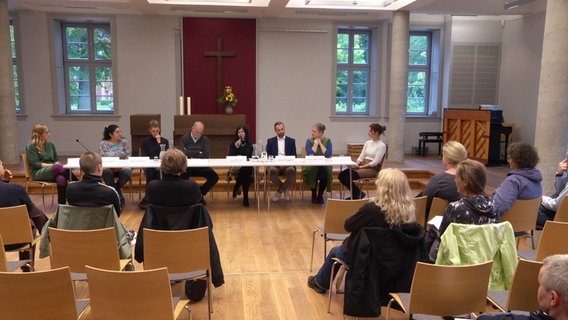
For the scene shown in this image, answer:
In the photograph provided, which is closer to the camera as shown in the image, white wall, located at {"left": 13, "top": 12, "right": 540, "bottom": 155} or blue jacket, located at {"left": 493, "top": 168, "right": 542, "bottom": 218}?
blue jacket, located at {"left": 493, "top": 168, "right": 542, "bottom": 218}

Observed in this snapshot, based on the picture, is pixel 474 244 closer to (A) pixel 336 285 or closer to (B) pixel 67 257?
(A) pixel 336 285

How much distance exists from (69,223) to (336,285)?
2.09 meters

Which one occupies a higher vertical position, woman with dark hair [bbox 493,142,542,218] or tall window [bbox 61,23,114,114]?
tall window [bbox 61,23,114,114]

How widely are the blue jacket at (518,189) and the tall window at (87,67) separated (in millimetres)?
9087

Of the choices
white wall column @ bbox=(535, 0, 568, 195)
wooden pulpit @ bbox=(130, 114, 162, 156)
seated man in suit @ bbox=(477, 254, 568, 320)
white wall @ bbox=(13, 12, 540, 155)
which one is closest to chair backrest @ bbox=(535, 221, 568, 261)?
seated man in suit @ bbox=(477, 254, 568, 320)

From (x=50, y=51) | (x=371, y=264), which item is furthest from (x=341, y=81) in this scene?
(x=371, y=264)

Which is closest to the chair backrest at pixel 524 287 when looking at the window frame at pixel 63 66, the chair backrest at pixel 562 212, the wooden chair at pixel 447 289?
the wooden chair at pixel 447 289

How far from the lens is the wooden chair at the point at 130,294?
2.36m

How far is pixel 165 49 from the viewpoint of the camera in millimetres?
10609

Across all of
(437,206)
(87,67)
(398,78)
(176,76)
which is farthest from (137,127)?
(437,206)

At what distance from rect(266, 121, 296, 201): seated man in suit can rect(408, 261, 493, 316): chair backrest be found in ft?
15.5

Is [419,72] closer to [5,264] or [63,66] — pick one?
[63,66]

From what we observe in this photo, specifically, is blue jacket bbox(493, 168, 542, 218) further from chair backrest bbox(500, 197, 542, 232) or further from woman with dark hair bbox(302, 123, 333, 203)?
woman with dark hair bbox(302, 123, 333, 203)

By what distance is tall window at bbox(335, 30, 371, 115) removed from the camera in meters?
11.7
